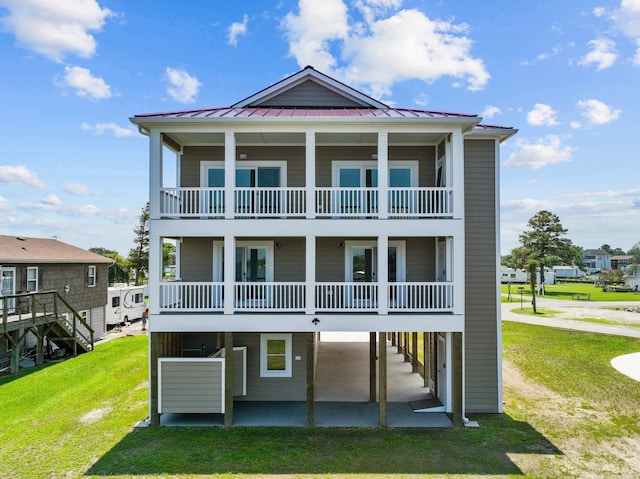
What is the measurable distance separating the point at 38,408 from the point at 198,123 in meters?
9.89

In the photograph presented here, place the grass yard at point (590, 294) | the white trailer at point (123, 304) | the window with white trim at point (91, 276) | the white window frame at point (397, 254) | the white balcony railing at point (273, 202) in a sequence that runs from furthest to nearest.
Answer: the grass yard at point (590, 294) < the white trailer at point (123, 304) < the window with white trim at point (91, 276) < the white window frame at point (397, 254) < the white balcony railing at point (273, 202)

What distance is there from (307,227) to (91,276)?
18.4m

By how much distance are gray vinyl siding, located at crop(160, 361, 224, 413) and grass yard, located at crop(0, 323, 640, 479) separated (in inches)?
23.0

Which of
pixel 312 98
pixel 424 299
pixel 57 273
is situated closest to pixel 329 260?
pixel 424 299

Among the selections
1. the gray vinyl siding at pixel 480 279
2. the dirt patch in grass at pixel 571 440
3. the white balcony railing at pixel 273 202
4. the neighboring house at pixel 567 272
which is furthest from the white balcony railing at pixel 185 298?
the neighboring house at pixel 567 272

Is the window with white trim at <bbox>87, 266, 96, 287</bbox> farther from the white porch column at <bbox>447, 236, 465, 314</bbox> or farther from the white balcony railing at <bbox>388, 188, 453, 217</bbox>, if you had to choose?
the white porch column at <bbox>447, 236, 465, 314</bbox>

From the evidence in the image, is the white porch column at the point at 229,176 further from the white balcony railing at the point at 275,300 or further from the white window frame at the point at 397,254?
the white window frame at the point at 397,254

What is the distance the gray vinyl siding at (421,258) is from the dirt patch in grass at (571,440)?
15.8ft

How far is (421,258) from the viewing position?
12.4 m

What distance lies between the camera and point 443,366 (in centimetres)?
1173

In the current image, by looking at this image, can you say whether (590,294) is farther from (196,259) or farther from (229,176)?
(229,176)

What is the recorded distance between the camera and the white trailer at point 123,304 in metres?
24.6

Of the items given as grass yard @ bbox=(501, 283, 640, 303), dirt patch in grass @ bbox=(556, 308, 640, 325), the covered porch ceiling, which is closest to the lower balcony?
the covered porch ceiling

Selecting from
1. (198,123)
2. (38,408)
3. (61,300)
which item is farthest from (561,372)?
(61,300)
